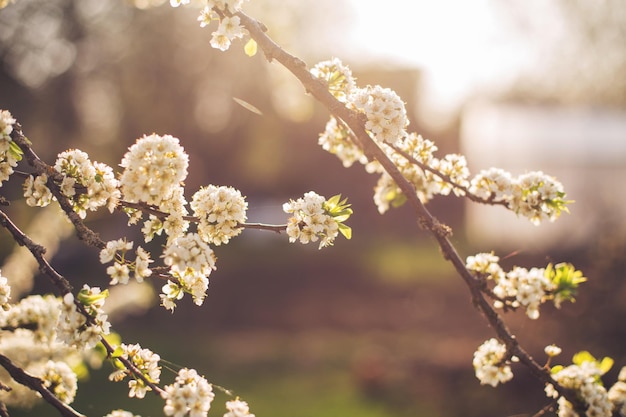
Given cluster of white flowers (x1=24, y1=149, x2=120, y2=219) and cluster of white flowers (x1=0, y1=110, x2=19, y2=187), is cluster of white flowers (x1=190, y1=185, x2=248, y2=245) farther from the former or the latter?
cluster of white flowers (x1=0, y1=110, x2=19, y2=187)

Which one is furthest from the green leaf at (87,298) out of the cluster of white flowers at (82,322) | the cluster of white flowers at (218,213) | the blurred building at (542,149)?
the blurred building at (542,149)

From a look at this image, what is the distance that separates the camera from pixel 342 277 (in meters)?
13.7

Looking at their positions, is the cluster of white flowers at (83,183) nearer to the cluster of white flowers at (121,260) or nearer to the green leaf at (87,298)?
the cluster of white flowers at (121,260)

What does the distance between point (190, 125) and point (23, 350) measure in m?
18.7

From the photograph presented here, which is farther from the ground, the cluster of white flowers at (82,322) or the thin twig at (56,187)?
the thin twig at (56,187)

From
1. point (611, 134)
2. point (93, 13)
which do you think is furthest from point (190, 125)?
point (611, 134)

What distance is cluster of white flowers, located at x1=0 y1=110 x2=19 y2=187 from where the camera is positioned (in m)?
1.76

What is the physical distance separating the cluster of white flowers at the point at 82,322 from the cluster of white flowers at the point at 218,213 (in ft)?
1.22

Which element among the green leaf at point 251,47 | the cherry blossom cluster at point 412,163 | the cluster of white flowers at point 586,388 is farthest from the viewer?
the green leaf at point 251,47

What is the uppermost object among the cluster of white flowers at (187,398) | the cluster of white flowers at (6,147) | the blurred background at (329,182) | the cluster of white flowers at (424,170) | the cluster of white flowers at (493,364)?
the blurred background at (329,182)

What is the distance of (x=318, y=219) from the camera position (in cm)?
199

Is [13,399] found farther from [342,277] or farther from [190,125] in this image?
[190,125]

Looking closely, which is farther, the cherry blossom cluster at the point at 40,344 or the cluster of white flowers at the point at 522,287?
the cluster of white flowers at the point at 522,287

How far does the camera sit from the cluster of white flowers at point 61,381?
2008 mm
